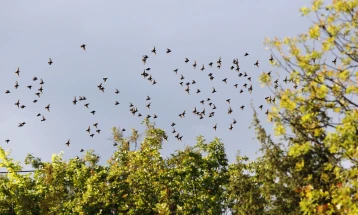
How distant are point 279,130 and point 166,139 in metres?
42.4

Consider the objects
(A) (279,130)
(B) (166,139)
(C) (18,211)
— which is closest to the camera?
(A) (279,130)

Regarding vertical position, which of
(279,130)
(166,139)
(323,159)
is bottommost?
(279,130)

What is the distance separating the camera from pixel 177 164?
4378 centimetres

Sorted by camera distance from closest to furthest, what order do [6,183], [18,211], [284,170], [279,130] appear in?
[279,130] < [284,170] < [18,211] < [6,183]

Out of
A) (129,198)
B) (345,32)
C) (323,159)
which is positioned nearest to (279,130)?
(345,32)

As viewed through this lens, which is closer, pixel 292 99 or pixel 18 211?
pixel 292 99

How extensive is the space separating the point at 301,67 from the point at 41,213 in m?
32.0

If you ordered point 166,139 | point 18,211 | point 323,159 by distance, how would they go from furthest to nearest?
1. point 166,139
2. point 18,211
3. point 323,159

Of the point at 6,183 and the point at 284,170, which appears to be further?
the point at 6,183

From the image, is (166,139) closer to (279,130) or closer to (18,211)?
(18,211)

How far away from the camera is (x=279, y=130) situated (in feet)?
Answer: 47.6

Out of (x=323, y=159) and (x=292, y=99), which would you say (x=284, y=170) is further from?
(x=292, y=99)

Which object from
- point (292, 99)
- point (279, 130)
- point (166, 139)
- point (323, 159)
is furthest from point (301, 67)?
point (166, 139)

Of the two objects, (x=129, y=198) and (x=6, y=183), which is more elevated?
(x=6, y=183)
